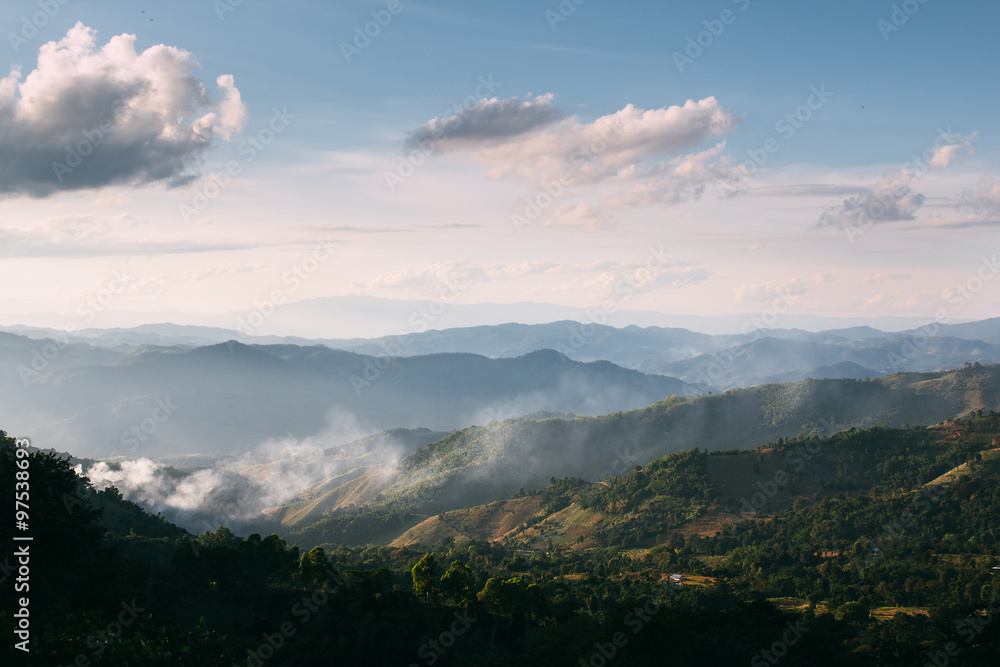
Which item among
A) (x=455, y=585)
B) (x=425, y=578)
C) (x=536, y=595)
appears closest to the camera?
(x=536, y=595)

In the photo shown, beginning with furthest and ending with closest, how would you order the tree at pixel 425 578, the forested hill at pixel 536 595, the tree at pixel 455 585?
the tree at pixel 425 578 → the tree at pixel 455 585 → the forested hill at pixel 536 595

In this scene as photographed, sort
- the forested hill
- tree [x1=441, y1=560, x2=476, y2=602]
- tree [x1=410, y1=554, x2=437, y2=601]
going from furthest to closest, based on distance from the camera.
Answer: tree [x1=410, y1=554, x2=437, y2=601]
tree [x1=441, y1=560, x2=476, y2=602]
the forested hill

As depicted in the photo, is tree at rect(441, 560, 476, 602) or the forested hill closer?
the forested hill

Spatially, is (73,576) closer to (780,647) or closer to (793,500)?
(780,647)

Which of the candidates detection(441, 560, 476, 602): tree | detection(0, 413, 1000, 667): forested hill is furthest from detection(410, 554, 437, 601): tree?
detection(441, 560, 476, 602): tree

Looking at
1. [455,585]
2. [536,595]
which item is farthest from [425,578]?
[536,595]

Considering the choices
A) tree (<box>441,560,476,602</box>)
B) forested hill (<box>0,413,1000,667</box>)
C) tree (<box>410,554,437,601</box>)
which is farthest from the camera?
tree (<box>410,554,437,601</box>)

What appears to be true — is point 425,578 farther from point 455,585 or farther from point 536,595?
point 536,595

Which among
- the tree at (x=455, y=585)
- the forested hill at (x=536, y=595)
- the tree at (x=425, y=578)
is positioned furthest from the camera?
the tree at (x=425, y=578)

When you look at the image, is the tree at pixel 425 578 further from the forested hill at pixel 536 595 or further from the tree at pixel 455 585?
the tree at pixel 455 585

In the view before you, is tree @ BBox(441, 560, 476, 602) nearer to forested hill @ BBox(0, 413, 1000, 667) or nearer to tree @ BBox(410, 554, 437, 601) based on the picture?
forested hill @ BBox(0, 413, 1000, 667)

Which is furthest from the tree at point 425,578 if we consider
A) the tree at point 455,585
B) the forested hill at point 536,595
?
the tree at point 455,585

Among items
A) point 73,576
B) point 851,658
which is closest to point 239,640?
point 73,576
